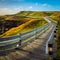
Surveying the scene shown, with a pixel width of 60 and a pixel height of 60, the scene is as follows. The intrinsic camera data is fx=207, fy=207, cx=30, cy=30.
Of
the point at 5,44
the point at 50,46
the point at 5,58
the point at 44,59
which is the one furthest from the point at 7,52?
the point at 50,46

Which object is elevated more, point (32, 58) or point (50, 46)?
point (50, 46)

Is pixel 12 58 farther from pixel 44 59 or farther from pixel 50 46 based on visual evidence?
pixel 50 46

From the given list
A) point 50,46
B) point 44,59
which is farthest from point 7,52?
point 50,46

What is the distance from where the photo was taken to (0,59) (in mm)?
11250

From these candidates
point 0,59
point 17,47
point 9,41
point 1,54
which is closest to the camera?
point 0,59

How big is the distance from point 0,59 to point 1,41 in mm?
2079

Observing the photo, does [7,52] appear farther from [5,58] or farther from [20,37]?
[20,37]

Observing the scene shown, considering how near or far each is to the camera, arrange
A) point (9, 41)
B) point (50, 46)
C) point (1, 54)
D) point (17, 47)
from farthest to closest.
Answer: point (17, 47) → point (9, 41) → point (1, 54) → point (50, 46)

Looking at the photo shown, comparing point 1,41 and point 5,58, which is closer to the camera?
point 5,58

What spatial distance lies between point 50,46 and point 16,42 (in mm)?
6513

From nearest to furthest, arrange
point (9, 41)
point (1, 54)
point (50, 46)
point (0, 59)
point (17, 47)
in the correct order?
1. point (50, 46)
2. point (0, 59)
3. point (1, 54)
4. point (9, 41)
5. point (17, 47)

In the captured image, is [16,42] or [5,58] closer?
[5,58]

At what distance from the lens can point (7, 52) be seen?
42.9 feet

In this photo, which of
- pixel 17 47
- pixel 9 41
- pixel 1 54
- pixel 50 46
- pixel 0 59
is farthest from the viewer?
pixel 17 47
